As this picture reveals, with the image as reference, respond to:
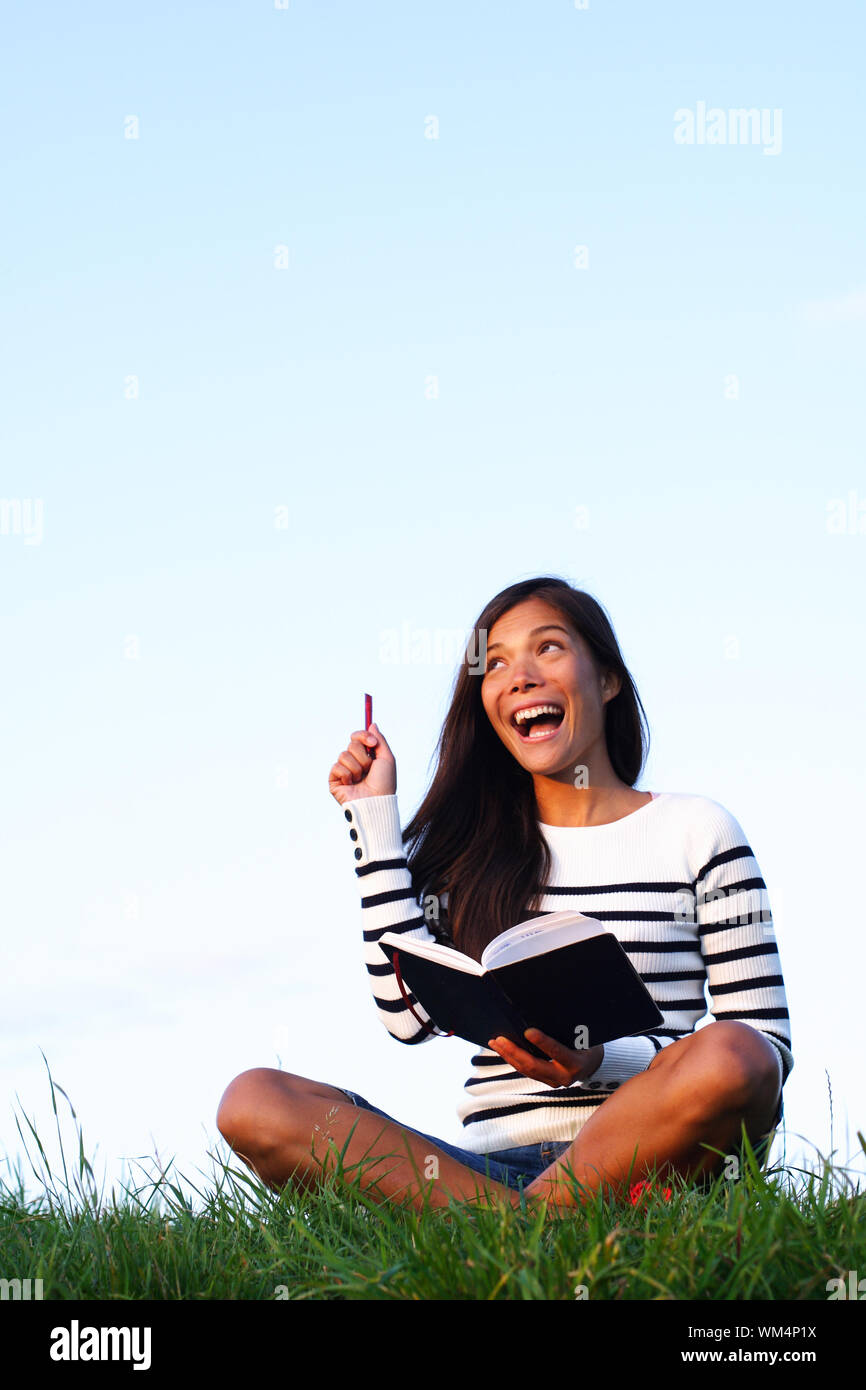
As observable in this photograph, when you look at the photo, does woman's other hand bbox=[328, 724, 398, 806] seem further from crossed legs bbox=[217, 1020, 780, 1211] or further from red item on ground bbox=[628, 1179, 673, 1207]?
red item on ground bbox=[628, 1179, 673, 1207]

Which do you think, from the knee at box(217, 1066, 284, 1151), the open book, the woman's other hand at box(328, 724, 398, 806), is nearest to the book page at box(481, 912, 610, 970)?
the open book

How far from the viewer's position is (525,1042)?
337 centimetres

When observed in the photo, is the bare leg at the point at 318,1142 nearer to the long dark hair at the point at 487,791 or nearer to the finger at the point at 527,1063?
the finger at the point at 527,1063

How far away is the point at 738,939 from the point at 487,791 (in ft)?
3.24

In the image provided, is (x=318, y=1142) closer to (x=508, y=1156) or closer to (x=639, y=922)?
(x=508, y=1156)

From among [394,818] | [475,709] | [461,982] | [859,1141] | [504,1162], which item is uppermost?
[475,709]

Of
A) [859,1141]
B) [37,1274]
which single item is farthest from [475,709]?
[37,1274]

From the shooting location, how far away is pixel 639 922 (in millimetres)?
4043

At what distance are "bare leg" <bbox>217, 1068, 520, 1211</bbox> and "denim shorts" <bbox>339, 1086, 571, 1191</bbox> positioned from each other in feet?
0.31

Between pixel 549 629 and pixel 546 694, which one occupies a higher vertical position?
pixel 549 629

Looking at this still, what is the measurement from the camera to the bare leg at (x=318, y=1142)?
344 centimetres

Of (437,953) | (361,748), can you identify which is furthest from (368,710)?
(437,953)
